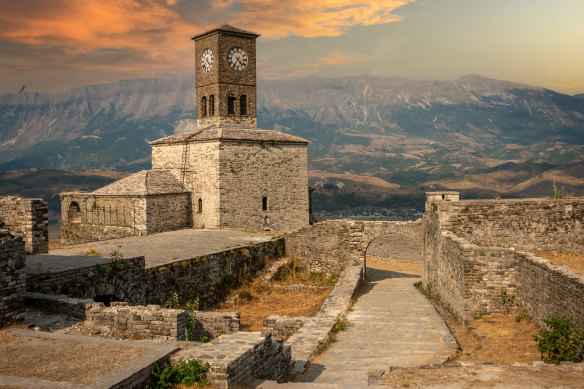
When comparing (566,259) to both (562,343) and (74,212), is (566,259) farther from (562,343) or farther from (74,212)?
(74,212)

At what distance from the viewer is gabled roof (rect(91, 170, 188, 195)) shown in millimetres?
28359

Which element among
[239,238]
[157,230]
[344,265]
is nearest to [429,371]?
[344,265]

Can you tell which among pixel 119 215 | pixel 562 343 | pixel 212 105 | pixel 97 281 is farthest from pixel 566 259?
pixel 212 105

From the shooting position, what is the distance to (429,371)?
339 inches

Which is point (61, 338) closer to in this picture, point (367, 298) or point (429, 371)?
point (429, 371)

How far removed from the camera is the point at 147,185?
28.8 metres

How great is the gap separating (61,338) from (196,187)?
2273cm

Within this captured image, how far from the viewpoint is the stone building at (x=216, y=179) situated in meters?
28.8

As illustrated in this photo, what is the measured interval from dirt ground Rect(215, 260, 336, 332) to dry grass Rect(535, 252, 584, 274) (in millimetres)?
7767

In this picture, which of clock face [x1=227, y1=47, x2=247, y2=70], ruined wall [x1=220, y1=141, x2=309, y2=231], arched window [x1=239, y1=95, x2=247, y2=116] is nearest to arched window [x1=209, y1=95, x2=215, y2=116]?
arched window [x1=239, y1=95, x2=247, y2=116]

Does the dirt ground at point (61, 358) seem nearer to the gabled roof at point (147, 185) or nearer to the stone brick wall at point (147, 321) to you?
the stone brick wall at point (147, 321)

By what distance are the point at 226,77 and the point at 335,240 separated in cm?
1628

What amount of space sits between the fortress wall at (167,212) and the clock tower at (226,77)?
22.6 ft

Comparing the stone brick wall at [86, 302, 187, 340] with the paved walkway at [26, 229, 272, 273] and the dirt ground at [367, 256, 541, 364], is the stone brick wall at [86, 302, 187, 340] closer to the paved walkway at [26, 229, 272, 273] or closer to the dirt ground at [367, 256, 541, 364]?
the paved walkway at [26, 229, 272, 273]
